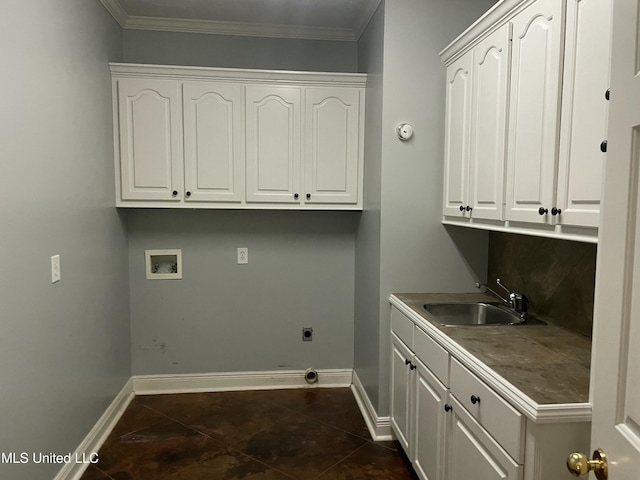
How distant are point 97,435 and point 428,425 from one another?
6.32ft

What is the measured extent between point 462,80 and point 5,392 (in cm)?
247

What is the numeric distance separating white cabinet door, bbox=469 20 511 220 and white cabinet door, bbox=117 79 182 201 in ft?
6.17

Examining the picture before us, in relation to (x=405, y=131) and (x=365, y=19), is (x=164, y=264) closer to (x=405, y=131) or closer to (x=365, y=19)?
(x=405, y=131)

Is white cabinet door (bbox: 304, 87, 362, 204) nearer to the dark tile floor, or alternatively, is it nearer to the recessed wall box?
the recessed wall box

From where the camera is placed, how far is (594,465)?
0.87m

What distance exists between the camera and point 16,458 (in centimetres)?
171

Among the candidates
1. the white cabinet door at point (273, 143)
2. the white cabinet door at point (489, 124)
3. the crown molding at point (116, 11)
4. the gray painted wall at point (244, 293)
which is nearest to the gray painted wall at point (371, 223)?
the gray painted wall at point (244, 293)

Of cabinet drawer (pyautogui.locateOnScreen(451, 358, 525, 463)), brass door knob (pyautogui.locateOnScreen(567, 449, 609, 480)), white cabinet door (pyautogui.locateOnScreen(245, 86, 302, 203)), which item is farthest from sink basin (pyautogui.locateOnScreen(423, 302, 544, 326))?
brass door knob (pyautogui.locateOnScreen(567, 449, 609, 480))

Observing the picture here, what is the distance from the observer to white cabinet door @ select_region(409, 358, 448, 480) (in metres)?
1.87

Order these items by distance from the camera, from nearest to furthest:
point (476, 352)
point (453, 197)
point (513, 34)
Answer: point (476, 352) < point (513, 34) < point (453, 197)

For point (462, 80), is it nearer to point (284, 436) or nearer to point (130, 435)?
point (284, 436)

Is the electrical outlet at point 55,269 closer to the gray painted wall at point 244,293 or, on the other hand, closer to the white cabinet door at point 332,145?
the gray painted wall at point 244,293

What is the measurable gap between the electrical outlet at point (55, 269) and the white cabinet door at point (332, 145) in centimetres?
158

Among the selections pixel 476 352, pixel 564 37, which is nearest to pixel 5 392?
pixel 476 352
